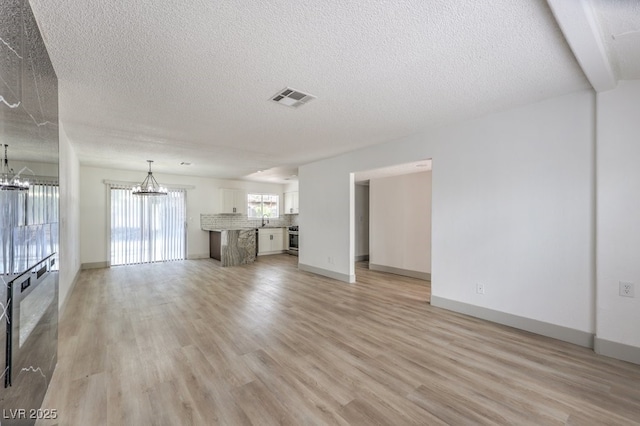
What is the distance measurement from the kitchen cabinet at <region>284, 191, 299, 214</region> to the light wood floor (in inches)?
242

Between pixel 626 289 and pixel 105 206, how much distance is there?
9433mm

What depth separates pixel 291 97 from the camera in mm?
2816

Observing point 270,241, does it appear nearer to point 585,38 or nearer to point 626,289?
point 626,289

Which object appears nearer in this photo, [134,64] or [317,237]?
[134,64]

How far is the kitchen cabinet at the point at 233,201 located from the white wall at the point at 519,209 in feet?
20.8

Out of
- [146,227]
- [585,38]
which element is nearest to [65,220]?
[146,227]

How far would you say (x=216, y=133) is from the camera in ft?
13.3

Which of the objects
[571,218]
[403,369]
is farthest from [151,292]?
[571,218]

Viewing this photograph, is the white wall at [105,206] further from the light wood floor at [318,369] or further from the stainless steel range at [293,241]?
the light wood floor at [318,369]

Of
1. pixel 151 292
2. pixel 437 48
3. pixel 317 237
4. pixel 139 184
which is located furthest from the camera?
pixel 139 184

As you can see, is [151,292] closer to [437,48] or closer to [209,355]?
[209,355]

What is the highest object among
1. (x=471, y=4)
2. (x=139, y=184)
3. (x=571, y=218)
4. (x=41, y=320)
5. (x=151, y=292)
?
(x=471, y=4)

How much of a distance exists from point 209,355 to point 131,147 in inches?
163

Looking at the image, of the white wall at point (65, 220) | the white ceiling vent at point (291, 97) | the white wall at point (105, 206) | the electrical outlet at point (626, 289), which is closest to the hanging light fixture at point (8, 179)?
the white ceiling vent at point (291, 97)
